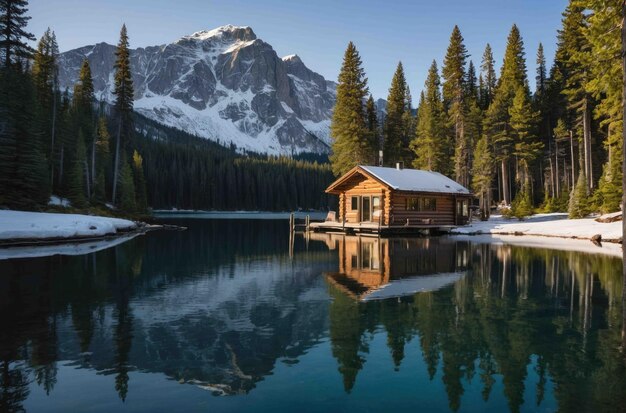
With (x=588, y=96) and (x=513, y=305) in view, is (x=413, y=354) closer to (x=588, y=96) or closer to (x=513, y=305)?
(x=513, y=305)

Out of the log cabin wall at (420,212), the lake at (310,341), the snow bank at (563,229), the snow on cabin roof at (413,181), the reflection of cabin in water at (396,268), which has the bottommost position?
the lake at (310,341)

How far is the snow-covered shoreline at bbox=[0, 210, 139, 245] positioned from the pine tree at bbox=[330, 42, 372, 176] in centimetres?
2567

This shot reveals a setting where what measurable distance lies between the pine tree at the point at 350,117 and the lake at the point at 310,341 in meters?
32.8

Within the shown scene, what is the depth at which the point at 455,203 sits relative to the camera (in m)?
39.9

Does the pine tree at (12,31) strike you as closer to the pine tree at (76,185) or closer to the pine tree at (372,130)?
the pine tree at (76,185)

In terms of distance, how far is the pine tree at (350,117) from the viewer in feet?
158

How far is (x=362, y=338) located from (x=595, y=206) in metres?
35.0

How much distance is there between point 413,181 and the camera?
125ft

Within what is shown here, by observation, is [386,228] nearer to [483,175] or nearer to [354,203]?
[354,203]

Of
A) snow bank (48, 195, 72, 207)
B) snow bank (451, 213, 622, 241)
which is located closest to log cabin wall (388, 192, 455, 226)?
snow bank (451, 213, 622, 241)

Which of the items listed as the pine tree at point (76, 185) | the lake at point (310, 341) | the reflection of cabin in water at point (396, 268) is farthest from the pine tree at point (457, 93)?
the pine tree at point (76, 185)

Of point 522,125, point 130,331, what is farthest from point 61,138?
point 522,125

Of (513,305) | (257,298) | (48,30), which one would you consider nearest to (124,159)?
(48,30)

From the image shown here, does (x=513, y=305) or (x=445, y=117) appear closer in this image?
(x=513, y=305)
